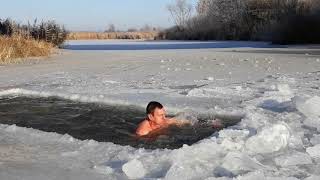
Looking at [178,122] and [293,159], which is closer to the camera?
[293,159]

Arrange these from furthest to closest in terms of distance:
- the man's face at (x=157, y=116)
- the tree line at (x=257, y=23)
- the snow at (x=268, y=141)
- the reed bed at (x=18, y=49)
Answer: the tree line at (x=257, y=23) < the reed bed at (x=18, y=49) < the man's face at (x=157, y=116) < the snow at (x=268, y=141)

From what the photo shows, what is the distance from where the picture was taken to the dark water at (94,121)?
253 inches

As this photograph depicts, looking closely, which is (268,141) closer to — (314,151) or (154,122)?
(314,151)

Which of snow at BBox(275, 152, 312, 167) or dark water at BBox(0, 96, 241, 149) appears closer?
snow at BBox(275, 152, 312, 167)

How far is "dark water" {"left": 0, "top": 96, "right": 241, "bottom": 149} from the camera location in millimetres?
6430

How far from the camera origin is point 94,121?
7566 mm

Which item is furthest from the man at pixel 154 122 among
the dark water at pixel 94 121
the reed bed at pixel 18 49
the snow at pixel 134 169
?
the reed bed at pixel 18 49

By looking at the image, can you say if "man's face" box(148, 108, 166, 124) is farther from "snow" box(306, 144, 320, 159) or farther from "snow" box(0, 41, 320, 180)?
"snow" box(306, 144, 320, 159)

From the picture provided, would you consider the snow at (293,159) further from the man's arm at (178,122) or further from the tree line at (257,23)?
the tree line at (257,23)

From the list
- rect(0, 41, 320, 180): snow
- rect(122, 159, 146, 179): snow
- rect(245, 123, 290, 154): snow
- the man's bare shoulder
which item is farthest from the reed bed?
rect(122, 159, 146, 179): snow

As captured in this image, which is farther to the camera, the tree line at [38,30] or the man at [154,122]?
the tree line at [38,30]

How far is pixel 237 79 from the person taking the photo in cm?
1095

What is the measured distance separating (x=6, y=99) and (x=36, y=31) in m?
15.8

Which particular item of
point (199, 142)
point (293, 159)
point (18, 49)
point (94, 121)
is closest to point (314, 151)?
point (293, 159)
